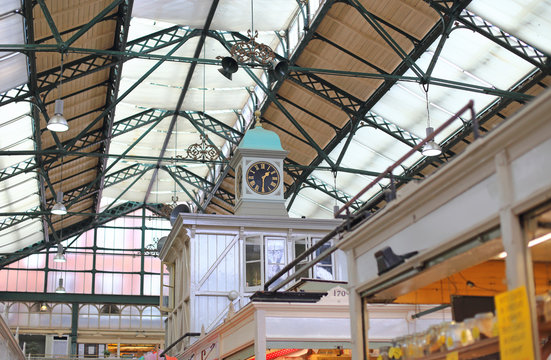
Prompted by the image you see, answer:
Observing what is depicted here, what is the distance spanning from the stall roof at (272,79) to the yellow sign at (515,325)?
41.0 ft

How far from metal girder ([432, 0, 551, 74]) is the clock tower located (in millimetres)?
5173

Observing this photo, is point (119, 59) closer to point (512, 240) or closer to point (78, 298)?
point (512, 240)

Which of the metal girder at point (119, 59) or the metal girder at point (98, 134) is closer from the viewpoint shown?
the metal girder at point (119, 59)

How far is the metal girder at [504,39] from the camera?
659 inches

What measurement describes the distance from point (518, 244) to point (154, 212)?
35.7 meters

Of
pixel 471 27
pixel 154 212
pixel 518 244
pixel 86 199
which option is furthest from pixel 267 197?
pixel 154 212

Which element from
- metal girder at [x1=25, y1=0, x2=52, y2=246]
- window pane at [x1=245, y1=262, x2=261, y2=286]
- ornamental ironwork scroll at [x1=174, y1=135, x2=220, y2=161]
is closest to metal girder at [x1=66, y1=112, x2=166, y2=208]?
metal girder at [x1=25, y1=0, x2=52, y2=246]

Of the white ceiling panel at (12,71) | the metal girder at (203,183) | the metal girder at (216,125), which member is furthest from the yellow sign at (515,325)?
the metal girder at (203,183)

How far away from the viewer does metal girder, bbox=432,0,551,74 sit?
54.9 ft

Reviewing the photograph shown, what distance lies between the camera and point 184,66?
22.8 metres

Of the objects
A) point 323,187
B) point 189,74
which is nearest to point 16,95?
point 189,74

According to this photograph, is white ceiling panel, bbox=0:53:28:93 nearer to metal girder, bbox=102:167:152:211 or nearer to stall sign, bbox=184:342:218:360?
stall sign, bbox=184:342:218:360

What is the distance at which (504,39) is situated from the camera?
666 inches

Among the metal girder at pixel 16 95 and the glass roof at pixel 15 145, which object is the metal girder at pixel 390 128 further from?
the glass roof at pixel 15 145
